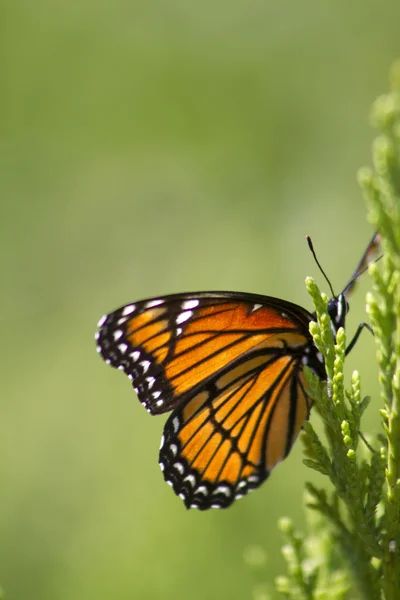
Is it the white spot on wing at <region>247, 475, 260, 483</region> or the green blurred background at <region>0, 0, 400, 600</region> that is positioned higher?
the green blurred background at <region>0, 0, 400, 600</region>

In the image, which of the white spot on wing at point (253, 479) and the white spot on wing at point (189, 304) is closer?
the white spot on wing at point (189, 304)

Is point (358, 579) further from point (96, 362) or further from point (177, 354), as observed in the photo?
point (96, 362)

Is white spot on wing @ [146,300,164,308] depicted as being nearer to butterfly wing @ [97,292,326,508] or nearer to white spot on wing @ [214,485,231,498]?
butterfly wing @ [97,292,326,508]

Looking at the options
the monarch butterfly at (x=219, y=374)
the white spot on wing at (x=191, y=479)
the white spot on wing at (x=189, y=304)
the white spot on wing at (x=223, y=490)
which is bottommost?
the white spot on wing at (x=223, y=490)

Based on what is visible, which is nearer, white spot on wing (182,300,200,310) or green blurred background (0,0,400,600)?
white spot on wing (182,300,200,310)

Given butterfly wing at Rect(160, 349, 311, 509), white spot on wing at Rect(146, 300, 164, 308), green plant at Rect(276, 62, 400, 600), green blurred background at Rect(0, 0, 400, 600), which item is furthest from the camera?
green blurred background at Rect(0, 0, 400, 600)

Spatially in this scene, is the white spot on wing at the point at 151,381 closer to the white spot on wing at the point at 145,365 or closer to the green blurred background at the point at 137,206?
the white spot on wing at the point at 145,365

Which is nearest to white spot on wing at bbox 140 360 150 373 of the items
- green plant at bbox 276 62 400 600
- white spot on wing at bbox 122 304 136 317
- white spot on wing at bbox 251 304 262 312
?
white spot on wing at bbox 122 304 136 317

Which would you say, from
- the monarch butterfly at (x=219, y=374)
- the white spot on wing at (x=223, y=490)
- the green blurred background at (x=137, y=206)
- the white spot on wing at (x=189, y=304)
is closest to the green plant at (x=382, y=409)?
the monarch butterfly at (x=219, y=374)
